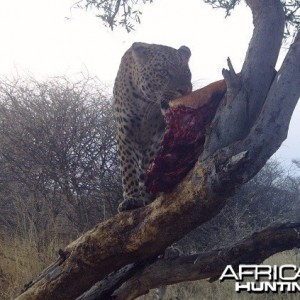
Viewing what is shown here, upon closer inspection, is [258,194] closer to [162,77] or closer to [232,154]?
[162,77]

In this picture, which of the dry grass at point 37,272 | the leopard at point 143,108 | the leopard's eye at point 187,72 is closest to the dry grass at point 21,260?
the dry grass at point 37,272

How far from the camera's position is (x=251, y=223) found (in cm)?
882

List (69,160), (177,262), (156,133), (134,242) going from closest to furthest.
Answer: (134,242) → (177,262) → (156,133) → (69,160)

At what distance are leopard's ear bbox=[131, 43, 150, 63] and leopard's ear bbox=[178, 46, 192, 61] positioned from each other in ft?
0.96

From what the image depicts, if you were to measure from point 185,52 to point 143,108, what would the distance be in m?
0.66

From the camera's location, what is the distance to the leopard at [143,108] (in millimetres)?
4781

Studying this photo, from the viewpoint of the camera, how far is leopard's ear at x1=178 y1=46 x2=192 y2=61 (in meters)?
5.12

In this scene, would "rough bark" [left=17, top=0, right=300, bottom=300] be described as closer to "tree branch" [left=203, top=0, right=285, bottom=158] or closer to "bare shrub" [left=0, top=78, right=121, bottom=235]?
"tree branch" [left=203, top=0, right=285, bottom=158]

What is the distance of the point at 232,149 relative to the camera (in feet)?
9.08

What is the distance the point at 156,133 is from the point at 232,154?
2.09m

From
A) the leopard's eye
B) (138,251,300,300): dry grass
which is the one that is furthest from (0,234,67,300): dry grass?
the leopard's eye

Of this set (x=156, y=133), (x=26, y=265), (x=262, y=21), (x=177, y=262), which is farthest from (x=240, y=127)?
(x=26, y=265)

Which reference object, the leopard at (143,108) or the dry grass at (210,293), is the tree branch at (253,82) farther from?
the dry grass at (210,293)

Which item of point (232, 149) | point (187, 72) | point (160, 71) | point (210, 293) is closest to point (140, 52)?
point (160, 71)
